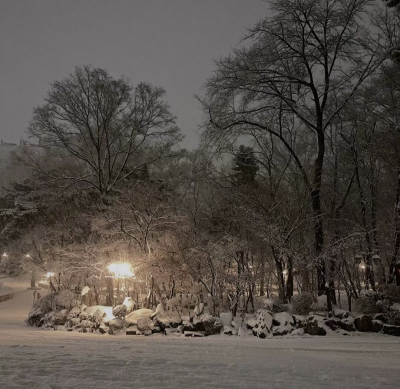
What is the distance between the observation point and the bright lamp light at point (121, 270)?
1490 centimetres

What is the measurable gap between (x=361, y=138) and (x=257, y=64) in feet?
19.3

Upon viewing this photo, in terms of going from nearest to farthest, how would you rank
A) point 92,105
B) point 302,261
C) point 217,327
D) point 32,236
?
point 217,327, point 302,261, point 92,105, point 32,236

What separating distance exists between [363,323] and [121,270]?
9064 mm

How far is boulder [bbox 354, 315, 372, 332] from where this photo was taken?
11180 mm

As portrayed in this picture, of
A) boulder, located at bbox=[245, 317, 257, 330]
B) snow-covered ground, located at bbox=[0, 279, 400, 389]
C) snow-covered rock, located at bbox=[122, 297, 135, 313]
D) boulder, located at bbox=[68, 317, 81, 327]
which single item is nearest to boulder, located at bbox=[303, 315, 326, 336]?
boulder, located at bbox=[245, 317, 257, 330]

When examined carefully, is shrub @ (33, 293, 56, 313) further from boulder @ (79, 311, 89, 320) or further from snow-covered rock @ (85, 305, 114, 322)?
snow-covered rock @ (85, 305, 114, 322)

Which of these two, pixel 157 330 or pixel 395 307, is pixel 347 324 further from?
pixel 157 330

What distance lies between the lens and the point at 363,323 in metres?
11.2

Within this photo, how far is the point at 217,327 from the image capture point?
1180 centimetres

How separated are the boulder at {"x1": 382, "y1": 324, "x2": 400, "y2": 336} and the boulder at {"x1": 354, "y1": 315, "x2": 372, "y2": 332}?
1.36 ft

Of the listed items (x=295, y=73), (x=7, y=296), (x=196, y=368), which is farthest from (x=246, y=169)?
(x=7, y=296)

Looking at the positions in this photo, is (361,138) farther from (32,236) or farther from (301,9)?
(32,236)

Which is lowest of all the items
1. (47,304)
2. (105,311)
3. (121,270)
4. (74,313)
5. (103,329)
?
(103,329)

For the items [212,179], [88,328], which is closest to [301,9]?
[212,179]
